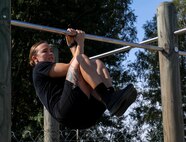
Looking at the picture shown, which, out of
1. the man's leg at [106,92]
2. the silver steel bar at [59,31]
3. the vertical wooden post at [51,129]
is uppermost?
the silver steel bar at [59,31]

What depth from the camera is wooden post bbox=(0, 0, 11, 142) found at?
7.66 feet

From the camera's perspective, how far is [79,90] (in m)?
3.34

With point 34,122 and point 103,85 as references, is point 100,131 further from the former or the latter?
point 103,85

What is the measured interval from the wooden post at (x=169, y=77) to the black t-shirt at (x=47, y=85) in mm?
1249

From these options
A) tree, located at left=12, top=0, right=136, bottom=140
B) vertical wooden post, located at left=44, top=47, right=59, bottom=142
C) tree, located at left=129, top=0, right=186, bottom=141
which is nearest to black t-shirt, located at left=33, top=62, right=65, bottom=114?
vertical wooden post, located at left=44, top=47, right=59, bottom=142

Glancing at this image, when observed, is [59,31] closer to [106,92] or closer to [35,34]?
[106,92]

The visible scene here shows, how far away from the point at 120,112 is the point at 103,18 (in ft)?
46.0

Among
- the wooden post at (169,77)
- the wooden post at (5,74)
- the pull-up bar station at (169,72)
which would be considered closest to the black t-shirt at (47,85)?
the pull-up bar station at (169,72)

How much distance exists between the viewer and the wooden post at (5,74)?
2.34 meters

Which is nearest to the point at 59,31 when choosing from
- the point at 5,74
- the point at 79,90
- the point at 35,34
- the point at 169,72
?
the point at 79,90

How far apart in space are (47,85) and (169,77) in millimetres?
1387

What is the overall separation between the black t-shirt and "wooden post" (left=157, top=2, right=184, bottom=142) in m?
1.25

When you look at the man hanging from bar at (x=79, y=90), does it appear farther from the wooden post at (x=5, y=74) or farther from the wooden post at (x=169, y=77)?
the wooden post at (x=169, y=77)

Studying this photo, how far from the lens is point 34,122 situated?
15.6 metres
